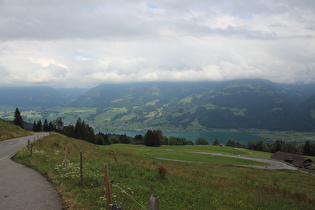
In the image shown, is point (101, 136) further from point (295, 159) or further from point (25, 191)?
point (25, 191)

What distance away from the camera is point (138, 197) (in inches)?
504

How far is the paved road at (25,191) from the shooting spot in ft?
37.2

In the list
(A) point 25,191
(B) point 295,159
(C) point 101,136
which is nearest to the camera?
(A) point 25,191

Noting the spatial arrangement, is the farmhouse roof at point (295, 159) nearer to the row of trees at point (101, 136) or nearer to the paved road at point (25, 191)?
the row of trees at point (101, 136)

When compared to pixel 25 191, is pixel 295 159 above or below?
below

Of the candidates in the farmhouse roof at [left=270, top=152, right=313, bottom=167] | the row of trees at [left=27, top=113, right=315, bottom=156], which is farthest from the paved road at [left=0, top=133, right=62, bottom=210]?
the farmhouse roof at [left=270, top=152, right=313, bottom=167]

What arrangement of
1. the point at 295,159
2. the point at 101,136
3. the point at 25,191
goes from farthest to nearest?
the point at 101,136, the point at 295,159, the point at 25,191

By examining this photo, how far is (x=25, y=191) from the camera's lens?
1349cm

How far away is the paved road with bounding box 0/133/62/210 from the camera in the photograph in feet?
37.2

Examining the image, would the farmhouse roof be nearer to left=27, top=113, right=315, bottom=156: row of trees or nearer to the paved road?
left=27, top=113, right=315, bottom=156: row of trees

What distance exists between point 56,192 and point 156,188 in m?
6.51

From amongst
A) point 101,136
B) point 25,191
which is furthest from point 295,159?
point 25,191

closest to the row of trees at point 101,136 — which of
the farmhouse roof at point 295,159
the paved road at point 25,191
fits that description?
the farmhouse roof at point 295,159

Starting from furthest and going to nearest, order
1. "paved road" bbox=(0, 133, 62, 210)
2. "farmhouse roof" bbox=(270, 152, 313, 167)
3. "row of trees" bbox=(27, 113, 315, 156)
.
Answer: "row of trees" bbox=(27, 113, 315, 156) < "farmhouse roof" bbox=(270, 152, 313, 167) < "paved road" bbox=(0, 133, 62, 210)
